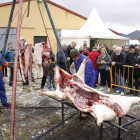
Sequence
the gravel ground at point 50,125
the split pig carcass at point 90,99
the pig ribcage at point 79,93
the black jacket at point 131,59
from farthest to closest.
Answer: the black jacket at point 131,59, the gravel ground at point 50,125, the pig ribcage at point 79,93, the split pig carcass at point 90,99

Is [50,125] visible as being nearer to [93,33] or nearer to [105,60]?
[105,60]

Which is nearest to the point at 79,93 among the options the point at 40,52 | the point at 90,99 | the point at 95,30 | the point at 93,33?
the point at 90,99

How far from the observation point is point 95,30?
12.8m

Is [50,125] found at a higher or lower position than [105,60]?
lower

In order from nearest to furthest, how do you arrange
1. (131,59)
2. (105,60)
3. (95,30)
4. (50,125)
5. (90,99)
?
(90,99) → (50,125) → (131,59) → (105,60) → (95,30)

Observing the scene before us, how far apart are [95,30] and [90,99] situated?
10152 millimetres

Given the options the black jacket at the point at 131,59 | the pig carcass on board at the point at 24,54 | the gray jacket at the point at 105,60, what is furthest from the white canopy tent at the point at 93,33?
the pig carcass on board at the point at 24,54

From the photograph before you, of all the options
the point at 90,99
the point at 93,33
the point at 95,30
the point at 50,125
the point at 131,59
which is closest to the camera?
the point at 90,99

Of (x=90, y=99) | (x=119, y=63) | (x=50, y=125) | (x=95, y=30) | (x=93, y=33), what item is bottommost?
(x=50, y=125)

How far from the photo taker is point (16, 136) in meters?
3.64

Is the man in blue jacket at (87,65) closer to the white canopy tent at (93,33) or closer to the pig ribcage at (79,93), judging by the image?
the pig ribcage at (79,93)

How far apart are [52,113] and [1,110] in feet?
4.73

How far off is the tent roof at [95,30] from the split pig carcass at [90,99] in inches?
352

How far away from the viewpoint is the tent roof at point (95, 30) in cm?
1225
